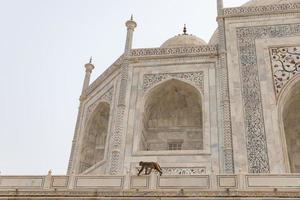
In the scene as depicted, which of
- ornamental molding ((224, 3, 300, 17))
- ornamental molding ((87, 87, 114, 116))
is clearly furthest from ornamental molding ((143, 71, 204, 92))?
ornamental molding ((224, 3, 300, 17))

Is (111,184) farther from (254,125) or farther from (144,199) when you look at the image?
(254,125)

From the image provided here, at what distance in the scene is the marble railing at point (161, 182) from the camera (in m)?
7.96

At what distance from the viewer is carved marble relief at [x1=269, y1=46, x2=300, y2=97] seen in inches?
453

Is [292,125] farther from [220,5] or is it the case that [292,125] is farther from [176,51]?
[220,5]

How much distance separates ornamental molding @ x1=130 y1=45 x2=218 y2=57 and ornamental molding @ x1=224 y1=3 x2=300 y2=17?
4.43 feet

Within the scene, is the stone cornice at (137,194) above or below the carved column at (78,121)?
below

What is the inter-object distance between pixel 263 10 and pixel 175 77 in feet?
11.7

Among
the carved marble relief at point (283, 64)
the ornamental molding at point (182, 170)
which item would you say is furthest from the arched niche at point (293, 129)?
the ornamental molding at point (182, 170)

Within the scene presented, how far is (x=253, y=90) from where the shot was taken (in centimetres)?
1153

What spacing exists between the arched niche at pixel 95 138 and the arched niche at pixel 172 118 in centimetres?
182

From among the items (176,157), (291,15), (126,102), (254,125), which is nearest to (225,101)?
(254,125)

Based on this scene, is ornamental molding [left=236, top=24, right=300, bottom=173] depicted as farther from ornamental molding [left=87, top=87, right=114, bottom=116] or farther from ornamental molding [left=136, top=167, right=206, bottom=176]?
ornamental molding [left=87, top=87, right=114, bottom=116]

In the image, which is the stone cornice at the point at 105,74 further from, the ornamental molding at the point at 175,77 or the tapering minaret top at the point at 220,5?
the tapering minaret top at the point at 220,5

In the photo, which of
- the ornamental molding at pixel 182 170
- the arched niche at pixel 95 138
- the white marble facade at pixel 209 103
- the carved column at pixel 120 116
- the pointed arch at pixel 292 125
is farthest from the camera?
the arched niche at pixel 95 138
